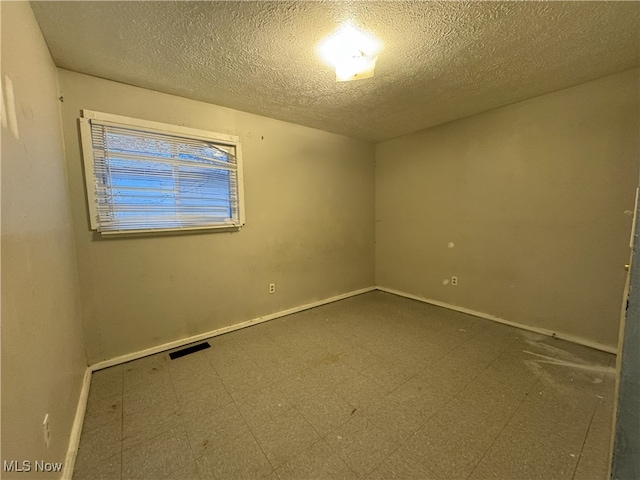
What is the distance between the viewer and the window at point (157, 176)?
1.94 meters

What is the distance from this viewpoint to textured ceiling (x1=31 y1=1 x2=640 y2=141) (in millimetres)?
1346

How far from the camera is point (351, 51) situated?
161 centimetres

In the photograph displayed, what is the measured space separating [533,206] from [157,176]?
3.48 metres

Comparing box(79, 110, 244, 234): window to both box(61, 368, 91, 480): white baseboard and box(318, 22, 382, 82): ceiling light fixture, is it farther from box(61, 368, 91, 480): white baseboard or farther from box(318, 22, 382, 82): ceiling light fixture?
box(318, 22, 382, 82): ceiling light fixture

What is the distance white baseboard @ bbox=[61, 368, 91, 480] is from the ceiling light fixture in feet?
8.44

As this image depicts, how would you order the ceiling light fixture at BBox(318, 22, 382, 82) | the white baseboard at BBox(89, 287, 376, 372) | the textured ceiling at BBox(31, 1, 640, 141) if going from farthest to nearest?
1. the white baseboard at BBox(89, 287, 376, 372)
2. the ceiling light fixture at BBox(318, 22, 382, 82)
3. the textured ceiling at BBox(31, 1, 640, 141)

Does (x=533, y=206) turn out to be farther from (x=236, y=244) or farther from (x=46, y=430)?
(x=46, y=430)

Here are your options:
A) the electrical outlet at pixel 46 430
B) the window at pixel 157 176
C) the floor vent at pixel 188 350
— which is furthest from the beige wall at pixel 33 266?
the floor vent at pixel 188 350

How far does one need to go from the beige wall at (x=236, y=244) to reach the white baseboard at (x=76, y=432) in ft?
1.14

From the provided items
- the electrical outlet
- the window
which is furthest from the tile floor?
the window

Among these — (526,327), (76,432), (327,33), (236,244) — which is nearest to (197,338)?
Answer: (236,244)

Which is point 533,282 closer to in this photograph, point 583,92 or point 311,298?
point 583,92

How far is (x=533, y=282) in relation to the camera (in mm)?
2539

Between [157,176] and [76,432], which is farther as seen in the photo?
[157,176]
